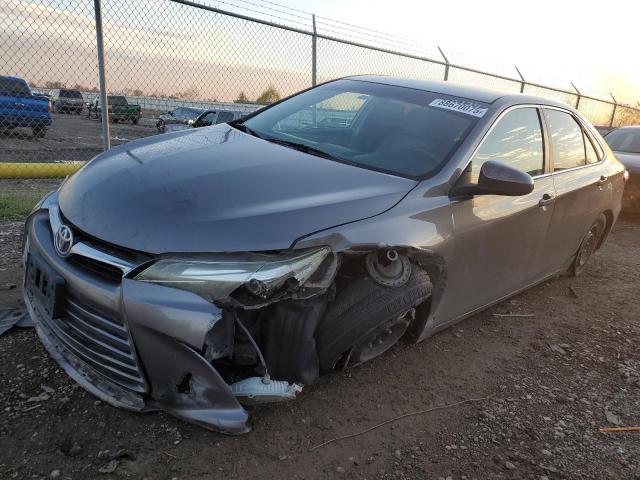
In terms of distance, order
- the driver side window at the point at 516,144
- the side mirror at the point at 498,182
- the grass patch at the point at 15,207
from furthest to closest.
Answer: the grass patch at the point at 15,207, the driver side window at the point at 516,144, the side mirror at the point at 498,182

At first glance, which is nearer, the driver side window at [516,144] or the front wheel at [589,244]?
the driver side window at [516,144]

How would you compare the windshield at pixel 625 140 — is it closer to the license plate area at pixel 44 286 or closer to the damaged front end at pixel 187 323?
the damaged front end at pixel 187 323

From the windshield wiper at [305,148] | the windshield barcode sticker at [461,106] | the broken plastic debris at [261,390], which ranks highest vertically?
the windshield barcode sticker at [461,106]

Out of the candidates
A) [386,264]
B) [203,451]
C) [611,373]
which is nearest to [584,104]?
[611,373]

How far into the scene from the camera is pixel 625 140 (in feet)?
27.6

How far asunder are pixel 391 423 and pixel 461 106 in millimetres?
1902

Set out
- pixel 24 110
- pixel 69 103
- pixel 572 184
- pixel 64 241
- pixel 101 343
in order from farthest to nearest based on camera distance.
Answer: pixel 69 103 → pixel 24 110 → pixel 572 184 → pixel 64 241 → pixel 101 343

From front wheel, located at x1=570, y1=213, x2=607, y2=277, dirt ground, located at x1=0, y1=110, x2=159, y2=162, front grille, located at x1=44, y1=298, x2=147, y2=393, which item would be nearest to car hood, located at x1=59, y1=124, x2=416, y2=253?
front grille, located at x1=44, y1=298, x2=147, y2=393

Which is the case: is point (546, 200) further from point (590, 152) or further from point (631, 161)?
point (631, 161)

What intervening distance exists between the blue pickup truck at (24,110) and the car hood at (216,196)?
9114 mm

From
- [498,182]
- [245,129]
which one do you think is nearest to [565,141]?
[498,182]

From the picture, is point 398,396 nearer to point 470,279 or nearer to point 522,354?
point 470,279

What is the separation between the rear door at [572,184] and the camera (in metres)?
3.61

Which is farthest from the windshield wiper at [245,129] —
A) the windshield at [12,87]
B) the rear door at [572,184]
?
the windshield at [12,87]
